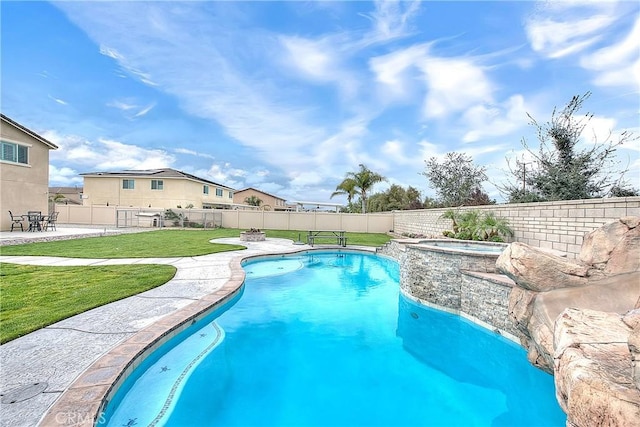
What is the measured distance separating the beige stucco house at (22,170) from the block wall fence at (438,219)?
28.7 feet

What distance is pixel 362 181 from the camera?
106ft

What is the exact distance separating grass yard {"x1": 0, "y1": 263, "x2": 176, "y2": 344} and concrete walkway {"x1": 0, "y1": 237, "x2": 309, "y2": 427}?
284mm

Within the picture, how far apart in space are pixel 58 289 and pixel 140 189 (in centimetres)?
3117

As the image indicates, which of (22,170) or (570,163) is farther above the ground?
(570,163)

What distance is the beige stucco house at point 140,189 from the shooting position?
3328 centimetres

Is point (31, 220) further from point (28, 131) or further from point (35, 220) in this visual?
point (28, 131)

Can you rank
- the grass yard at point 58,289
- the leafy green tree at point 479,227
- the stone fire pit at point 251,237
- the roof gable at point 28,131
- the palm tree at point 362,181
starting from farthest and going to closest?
the palm tree at point 362,181 < the stone fire pit at point 251,237 < the roof gable at point 28,131 < the leafy green tree at point 479,227 < the grass yard at point 58,289

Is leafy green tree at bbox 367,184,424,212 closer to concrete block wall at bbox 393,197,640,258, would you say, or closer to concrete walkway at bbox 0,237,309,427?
concrete block wall at bbox 393,197,640,258

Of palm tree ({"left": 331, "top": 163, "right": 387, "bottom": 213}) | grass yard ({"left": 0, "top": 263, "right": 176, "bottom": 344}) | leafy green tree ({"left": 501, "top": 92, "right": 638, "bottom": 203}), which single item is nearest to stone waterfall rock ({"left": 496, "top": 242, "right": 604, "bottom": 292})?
grass yard ({"left": 0, "top": 263, "right": 176, "bottom": 344})

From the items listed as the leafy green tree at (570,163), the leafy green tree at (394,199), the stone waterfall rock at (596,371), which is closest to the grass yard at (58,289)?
the stone waterfall rock at (596,371)

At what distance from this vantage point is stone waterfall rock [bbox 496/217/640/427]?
2148 millimetres

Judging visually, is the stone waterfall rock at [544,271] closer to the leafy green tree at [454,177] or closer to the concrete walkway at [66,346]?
the concrete walkway at [66,346]

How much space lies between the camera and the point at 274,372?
464cm

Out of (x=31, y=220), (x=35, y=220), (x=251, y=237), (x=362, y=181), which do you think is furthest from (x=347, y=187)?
(x=31, y=220)
